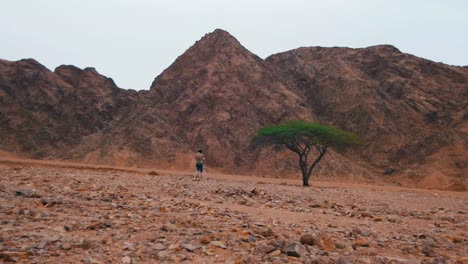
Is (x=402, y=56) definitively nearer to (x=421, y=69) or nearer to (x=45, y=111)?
(x=421, y=69)

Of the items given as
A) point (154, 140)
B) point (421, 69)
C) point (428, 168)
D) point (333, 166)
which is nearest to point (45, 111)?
point (154, 140)

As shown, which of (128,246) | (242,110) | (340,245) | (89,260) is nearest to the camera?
(89,260)

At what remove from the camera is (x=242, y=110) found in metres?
55.8

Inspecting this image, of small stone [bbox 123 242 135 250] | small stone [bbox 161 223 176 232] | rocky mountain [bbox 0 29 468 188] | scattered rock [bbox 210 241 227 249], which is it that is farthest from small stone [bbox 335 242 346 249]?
rocky mountain [bbox 0 29 468 188]

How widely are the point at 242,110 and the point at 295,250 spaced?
49.6 m

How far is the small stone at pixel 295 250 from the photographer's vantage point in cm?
632

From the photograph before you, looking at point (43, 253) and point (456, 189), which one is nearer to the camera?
point (43, 253)

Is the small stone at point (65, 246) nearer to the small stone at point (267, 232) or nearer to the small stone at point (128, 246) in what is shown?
the small stone at point (128, 246)

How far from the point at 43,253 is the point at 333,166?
43.3 m

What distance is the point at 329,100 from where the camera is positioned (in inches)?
2399

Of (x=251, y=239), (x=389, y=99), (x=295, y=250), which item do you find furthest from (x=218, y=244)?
(x=389, y=99)

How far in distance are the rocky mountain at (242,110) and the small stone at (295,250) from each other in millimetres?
39805

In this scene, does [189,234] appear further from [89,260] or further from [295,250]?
[89,260]

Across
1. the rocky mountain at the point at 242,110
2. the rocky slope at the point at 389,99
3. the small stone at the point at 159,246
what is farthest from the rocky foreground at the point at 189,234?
the rocky slope at the point at 389,99
